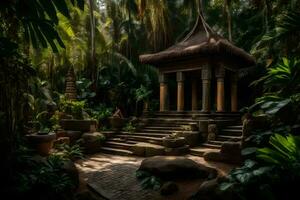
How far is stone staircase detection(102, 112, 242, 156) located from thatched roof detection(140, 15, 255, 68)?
266 cm

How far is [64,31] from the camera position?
565 inches

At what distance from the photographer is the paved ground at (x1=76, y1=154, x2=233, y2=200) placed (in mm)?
6195

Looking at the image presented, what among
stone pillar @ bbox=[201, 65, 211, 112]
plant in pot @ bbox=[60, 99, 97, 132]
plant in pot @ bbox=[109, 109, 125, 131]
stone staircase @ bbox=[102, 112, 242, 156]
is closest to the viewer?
stone staircase @ bbox=[102, 112, 242, 156]

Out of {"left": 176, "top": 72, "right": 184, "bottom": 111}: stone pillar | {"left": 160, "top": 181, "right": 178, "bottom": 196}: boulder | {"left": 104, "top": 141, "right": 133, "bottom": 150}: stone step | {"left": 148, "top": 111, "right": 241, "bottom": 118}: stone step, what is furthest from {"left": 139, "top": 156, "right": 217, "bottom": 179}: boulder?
{"left": 176, "top": 72, "right": 184, "bottom": 111}: stone pillar

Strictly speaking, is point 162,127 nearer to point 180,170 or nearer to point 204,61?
point 204,61

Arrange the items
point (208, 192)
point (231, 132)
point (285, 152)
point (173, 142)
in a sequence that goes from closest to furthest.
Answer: point (285, 152) → point (208, 192) → point (173, 142) → point (231, 132)

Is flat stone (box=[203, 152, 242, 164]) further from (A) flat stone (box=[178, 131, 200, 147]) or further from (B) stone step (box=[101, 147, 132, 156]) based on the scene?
(B) stone step (box=[101, 147, 132, 156])

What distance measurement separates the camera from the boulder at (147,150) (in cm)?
969

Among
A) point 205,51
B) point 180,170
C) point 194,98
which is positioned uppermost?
point 205,51

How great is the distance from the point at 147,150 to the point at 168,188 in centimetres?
390

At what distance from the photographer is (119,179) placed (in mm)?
7324

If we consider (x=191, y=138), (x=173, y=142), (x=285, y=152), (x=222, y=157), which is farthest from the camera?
(x=191, y=138)

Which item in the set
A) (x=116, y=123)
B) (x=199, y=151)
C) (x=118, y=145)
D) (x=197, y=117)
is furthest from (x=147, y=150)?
(x=116, y=123)

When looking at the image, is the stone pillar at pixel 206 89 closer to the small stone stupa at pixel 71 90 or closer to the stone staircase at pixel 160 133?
the stone staircase at pixel 160 133
